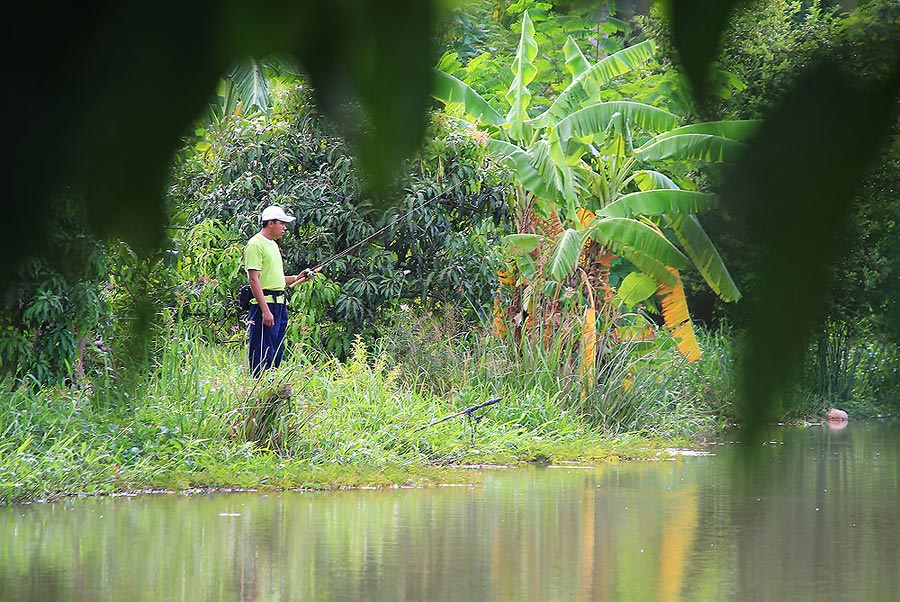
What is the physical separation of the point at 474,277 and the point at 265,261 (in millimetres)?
2176

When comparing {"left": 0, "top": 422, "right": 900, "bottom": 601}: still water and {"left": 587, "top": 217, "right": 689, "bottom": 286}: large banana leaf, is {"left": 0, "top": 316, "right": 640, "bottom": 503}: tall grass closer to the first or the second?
{"left": 0, "top": 422, "right": 900, "bottom": 601}: still water

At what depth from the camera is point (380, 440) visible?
7.32 metres

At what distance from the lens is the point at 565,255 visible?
927cm

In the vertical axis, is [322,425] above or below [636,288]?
below

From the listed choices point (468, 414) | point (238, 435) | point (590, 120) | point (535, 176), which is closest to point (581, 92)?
point (590, 120)

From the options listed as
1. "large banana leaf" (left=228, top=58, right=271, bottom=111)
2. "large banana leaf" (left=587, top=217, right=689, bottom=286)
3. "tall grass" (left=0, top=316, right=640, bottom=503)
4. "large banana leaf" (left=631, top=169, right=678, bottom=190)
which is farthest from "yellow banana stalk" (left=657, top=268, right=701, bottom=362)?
"large banana leaf" (left=228, top=58, right=271, bottom=111)

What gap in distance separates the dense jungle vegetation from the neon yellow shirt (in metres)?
0.21

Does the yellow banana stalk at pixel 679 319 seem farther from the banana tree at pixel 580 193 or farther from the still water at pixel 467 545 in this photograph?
the still water at pixel 467 545

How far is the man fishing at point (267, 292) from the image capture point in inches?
285

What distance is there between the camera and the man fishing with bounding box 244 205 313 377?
7230mm

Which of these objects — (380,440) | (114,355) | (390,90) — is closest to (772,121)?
(390,90)

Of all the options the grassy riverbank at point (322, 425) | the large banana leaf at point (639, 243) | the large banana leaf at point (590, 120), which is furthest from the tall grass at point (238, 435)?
the large banana leaf at point (590, 120)

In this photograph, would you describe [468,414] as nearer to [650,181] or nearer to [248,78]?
[650,181]

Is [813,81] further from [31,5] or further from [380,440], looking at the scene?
[380,440]
